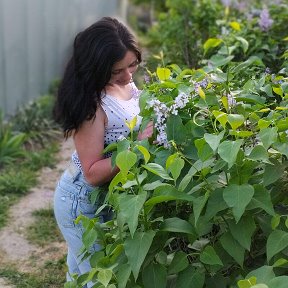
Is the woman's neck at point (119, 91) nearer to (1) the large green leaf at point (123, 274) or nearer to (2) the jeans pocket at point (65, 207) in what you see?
(2) the jeans pocket at point (65, 207)

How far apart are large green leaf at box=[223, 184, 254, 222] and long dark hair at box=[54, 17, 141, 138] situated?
1.11 m

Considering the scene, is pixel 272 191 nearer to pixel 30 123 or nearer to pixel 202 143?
pixel 202 143

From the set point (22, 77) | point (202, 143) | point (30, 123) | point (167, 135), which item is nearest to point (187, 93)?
point (167, 135)

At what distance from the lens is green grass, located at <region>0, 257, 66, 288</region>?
164 inches

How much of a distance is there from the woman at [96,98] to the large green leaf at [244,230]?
88 centimetres

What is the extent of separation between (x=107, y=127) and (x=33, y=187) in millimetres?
2704

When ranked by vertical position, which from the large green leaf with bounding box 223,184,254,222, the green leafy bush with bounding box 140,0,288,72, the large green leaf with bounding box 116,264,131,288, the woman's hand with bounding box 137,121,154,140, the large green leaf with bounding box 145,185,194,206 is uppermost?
the large green leaf with bounding box 223,184,254,222

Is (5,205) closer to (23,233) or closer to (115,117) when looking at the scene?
(23,233)

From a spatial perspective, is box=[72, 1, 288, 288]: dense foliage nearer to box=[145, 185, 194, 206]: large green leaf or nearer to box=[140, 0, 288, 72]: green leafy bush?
box=[145, 185, 194, 206]: large green leaf

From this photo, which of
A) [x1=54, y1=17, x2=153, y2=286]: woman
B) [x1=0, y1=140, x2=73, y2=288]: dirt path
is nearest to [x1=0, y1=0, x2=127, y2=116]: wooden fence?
[x1=0, y1=140, x2=73, y2=288]: dirt path

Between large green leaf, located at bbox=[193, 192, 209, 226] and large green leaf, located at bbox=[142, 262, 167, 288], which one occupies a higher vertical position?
large green leaf, located at bbox=[193, 192, 209, 226]

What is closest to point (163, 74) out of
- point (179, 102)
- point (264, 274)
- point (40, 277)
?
point (179, 102)

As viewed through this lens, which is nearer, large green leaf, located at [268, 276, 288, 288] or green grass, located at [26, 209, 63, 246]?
large green leaf, located at [268, 276, 288, 288]

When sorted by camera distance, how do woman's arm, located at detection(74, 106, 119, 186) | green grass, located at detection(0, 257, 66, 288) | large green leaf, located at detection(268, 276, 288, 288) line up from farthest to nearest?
green grass, located at detection(0, 257, 66, 288)
woman's arm, located at detection(74, 106, 119, 186)
large green leaf, located at detection(268, 276, 288, 288)
